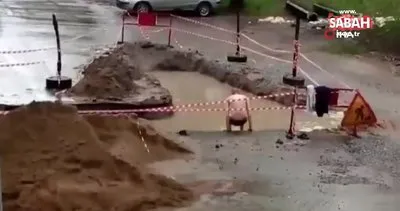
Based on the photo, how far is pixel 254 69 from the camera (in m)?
20.5

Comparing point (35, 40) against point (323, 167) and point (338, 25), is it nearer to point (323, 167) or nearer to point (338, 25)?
point (338, 25)

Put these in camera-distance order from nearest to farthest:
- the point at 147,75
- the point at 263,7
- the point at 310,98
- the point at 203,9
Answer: the point at 310,98 < the point at 147,75 < the point at 203,9 < the point at 263,7

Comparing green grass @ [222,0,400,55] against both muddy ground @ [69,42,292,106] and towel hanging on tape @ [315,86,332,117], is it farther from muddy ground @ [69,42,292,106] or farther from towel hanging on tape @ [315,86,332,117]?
towel hanging on tape @ [315,86,332,117]

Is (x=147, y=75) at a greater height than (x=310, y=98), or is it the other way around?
(x=310, y=98)

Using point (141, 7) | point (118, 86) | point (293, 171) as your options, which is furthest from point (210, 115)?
point (141, 7)

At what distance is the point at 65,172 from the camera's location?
10.1m

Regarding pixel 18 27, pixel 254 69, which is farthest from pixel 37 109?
pixel 18 27

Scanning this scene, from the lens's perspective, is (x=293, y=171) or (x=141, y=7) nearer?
(x=293, y=171)

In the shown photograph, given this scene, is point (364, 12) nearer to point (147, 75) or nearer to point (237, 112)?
point (147, 75)

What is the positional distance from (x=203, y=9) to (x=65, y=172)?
82.2 ft

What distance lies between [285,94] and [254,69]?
122 inches

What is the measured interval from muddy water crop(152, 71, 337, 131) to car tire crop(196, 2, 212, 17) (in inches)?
573

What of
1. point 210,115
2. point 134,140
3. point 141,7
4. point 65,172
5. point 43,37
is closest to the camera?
point 65,172

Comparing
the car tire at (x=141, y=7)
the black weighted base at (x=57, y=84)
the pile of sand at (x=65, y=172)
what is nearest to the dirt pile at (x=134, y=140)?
the pile of sand at (x=65, y=172)
